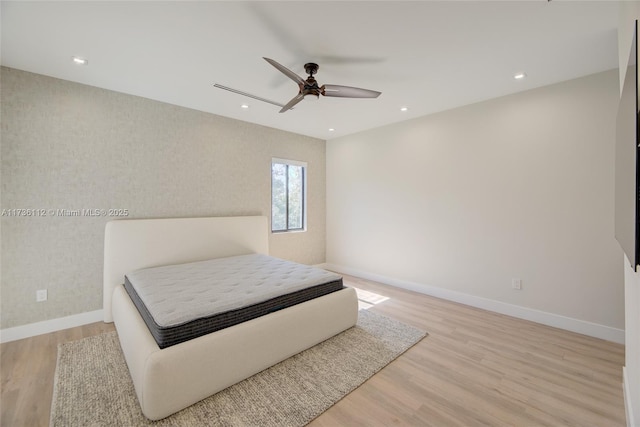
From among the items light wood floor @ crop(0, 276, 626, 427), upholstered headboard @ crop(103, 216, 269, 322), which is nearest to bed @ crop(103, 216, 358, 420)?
upholstered headboard @ crop(103, 216, 269, 322)

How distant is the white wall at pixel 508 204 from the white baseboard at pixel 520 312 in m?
0.01

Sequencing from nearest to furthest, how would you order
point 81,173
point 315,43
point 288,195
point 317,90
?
point 315,43 < point 317,90 < point 81,173 < point 288,195

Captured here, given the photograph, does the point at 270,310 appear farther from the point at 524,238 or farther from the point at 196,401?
the point at 524,238

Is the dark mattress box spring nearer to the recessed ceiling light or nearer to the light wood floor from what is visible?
the light wood floor

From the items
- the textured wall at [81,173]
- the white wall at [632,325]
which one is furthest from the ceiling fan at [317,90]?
the textured wall at [81,173]

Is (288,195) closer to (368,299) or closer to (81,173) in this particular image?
(368,299)

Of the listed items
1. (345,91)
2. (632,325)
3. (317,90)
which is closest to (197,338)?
(317,90)

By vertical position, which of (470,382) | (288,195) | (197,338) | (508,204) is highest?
(288,195)

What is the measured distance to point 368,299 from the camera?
Answer: 3.61m

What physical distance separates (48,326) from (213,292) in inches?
78.3

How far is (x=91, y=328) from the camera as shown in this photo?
2.76 meters

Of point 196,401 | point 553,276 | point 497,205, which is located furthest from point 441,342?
point 196,401

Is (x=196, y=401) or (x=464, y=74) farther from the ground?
(x=464, y=74)

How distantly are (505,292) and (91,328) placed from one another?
468cm
